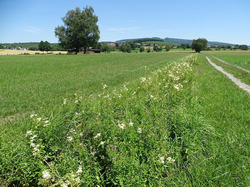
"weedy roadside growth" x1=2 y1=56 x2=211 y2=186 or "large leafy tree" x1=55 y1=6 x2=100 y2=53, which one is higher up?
"large leafy tree" x1=55 y1=6 x2=100 y2=53

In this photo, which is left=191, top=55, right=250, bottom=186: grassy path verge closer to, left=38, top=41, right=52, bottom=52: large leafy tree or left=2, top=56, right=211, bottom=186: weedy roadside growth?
left=2, top=56, right=211, bottom=186: weedy roadside growth

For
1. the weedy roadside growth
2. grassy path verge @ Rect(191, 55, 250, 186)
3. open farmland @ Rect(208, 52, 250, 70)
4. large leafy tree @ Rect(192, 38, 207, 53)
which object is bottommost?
grassy path verge @ Rect(191, 55, 250, 186)

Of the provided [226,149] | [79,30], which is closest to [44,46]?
[79,30]

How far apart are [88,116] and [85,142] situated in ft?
1.96

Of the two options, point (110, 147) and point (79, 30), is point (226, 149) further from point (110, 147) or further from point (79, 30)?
point (79, 30)

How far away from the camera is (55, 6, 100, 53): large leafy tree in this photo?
64.0 meters

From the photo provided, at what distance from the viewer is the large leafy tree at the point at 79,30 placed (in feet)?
210

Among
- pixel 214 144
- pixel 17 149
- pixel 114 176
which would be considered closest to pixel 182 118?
pixel 214 144

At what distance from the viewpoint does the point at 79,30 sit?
2552 inches

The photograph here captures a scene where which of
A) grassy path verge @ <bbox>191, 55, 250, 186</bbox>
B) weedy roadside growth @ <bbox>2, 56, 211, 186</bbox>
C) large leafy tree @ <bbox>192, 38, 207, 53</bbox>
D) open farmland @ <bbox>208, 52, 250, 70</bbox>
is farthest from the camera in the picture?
large leafy tree @ <bbox>192, 38, 207, 53</bbox>

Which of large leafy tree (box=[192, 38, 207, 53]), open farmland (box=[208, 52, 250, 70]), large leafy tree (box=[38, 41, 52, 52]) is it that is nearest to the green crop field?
open farmland (box=[208, 52, 250, 70])

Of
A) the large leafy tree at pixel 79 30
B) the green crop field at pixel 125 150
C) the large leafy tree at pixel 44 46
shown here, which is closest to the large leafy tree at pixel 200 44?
the large leafy tree at pixel 79 30

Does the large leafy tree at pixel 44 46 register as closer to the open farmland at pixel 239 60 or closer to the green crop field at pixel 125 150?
the open farmland at pixel 239 60

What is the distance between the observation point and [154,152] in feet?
7.55
